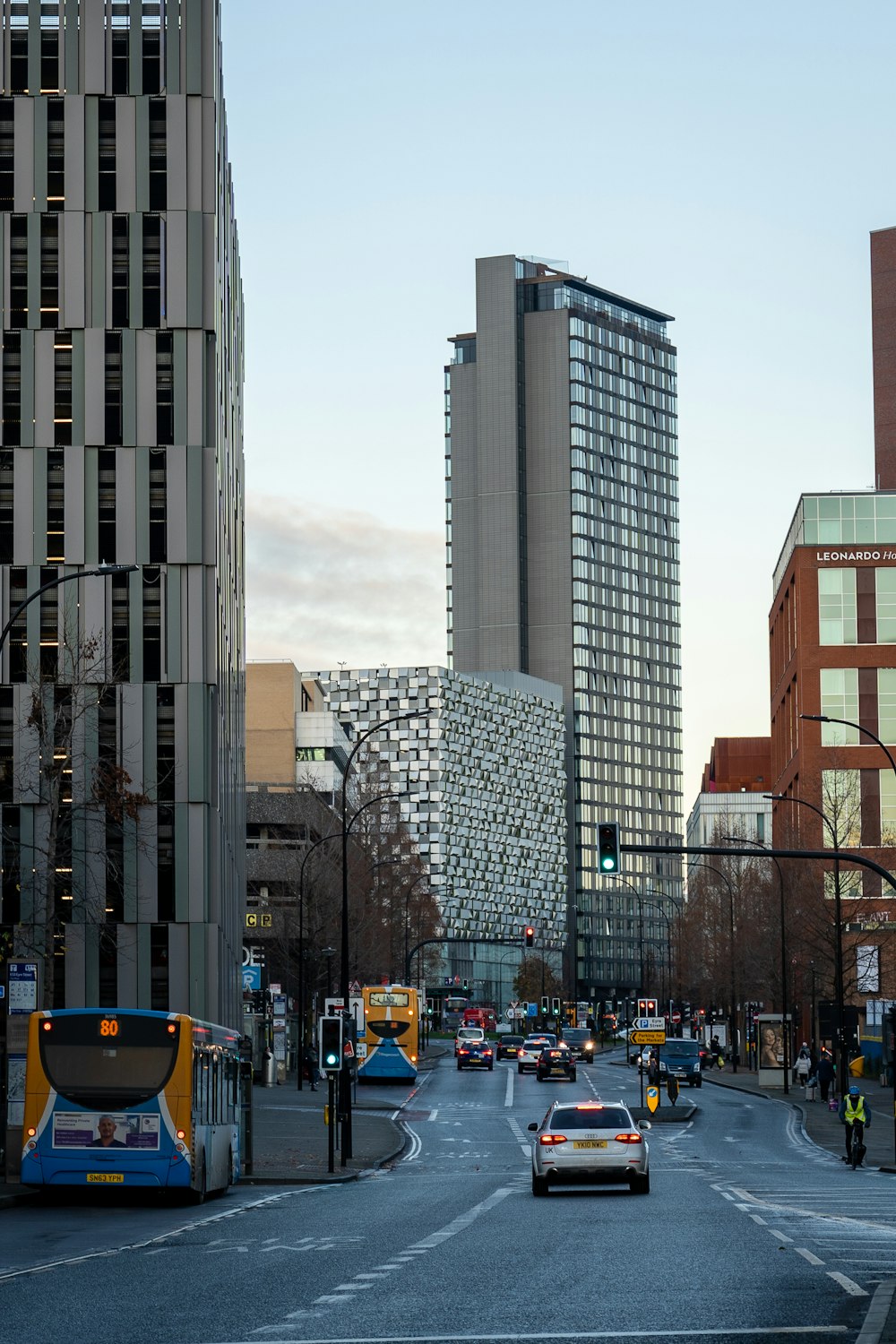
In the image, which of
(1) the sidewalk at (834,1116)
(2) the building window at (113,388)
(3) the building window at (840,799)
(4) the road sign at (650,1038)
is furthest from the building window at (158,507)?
(1) the sidewalk at (834,1116)

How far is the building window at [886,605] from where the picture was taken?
111 metres

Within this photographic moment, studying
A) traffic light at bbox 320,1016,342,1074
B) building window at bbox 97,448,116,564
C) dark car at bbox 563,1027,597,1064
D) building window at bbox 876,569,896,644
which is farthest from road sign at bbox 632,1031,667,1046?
building window at bbox 876,569,896,644

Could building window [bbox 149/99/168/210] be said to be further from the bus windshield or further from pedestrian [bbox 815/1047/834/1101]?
the bus windshield

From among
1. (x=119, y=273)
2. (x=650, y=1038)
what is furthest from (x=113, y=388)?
(x=650, y=1038)

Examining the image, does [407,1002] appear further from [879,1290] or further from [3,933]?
[879,1290]

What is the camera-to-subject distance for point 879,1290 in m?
14.9

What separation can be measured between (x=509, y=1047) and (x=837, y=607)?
30700 millimetres

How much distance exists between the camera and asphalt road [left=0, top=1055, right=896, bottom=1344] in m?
13.7

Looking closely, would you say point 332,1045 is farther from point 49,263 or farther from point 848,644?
point 848,644

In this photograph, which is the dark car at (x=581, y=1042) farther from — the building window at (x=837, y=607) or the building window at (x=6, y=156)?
the building window at (x=6, y=156)

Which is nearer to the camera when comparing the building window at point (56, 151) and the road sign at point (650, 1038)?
the road sign at point (650, 1038)

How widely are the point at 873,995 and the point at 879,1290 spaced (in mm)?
67557

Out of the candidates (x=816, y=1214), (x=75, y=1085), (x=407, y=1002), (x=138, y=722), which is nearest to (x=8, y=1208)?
(x=75, y=1085)

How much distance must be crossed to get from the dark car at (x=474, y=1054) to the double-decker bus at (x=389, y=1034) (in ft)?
50.7
